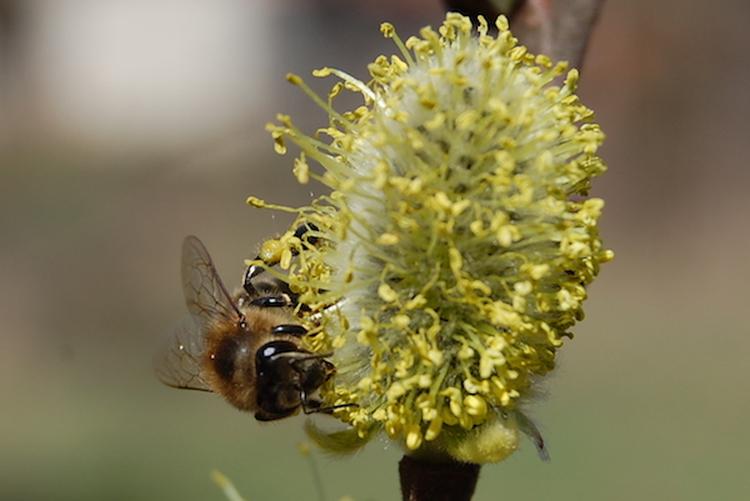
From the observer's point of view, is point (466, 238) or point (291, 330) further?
point (291, 330)

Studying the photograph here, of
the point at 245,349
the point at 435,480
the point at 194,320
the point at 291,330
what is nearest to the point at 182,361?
the point at 194,320

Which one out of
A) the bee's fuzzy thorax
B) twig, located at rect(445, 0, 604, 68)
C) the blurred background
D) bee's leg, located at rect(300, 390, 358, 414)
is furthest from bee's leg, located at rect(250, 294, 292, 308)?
the blurred background

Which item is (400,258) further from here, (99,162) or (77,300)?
(99,162)

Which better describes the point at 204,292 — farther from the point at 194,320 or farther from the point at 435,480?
the point at 435,480

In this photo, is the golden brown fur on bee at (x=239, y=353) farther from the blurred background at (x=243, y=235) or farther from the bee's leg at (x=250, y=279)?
the blurred background at (x=243, y=235)

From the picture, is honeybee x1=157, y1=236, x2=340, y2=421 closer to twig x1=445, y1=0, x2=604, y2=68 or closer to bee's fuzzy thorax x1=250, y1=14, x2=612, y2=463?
bee's fuzzy thorax x1=250, y1=14, x2=612, y2=463

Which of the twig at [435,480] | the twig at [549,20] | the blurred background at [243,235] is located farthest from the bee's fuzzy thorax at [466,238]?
the blurred background at [243,235]
